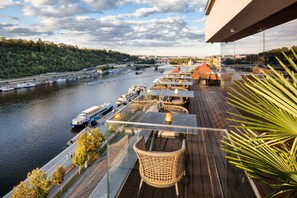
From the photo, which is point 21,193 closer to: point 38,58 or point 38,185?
point 38,185

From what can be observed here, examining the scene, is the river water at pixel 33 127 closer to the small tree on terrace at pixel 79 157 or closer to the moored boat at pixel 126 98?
the moored boat at pixel 126 98

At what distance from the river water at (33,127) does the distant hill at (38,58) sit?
26.4 meters

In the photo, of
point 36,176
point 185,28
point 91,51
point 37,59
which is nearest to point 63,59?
point 37,59

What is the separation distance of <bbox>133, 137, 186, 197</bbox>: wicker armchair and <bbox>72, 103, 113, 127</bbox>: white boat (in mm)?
25117

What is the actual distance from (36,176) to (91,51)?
107986 millimetres

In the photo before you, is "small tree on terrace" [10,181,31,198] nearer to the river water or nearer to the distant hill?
the river water

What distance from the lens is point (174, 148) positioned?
2.48 m

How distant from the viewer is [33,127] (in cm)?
2564

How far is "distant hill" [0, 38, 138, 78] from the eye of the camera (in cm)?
6407

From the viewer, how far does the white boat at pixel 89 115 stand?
25.8 metres

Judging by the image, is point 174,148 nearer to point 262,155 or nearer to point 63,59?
point 262,155

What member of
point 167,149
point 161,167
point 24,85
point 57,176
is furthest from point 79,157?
point 24,85

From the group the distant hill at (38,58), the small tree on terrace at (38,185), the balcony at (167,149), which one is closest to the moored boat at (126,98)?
the small tree on terrace at (38,185)

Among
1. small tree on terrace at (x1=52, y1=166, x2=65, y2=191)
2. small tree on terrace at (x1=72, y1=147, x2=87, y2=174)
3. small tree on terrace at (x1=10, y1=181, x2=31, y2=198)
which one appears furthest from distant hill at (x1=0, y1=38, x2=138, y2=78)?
small tree on terrace at (x1=10, y1=181, x2=31, y2=198)
